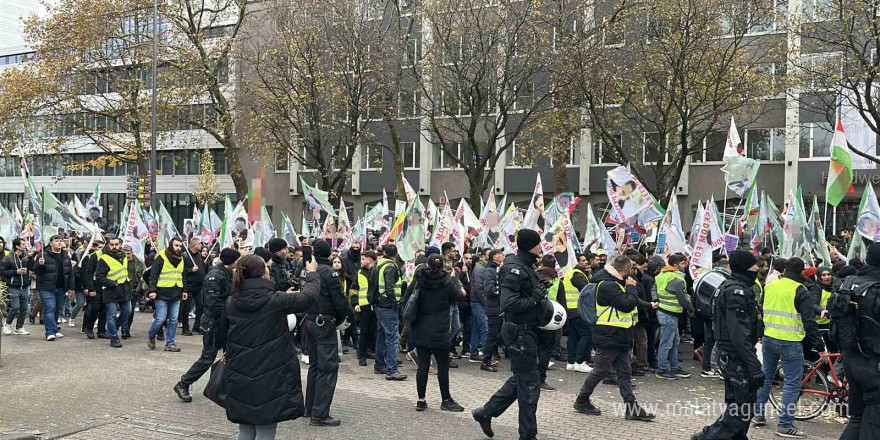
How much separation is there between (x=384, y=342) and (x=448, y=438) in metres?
3.86

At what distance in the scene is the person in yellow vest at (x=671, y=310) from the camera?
11.0 m

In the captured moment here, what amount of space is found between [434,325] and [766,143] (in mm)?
28614

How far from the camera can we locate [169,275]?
12.5 meters

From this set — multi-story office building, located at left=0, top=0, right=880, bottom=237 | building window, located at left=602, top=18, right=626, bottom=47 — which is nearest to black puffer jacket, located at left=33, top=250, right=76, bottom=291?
building window, located at left=602, top=18, right=626, bottom=47

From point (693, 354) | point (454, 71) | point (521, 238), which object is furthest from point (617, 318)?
point (454, 71)

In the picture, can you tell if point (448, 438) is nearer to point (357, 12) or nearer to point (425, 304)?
point (425, 304)

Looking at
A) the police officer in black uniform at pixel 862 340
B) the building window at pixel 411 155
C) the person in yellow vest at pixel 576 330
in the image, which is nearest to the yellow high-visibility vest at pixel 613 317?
the police officer in black uniform at pixel 862 340

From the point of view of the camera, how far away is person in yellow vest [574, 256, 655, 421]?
328 inches

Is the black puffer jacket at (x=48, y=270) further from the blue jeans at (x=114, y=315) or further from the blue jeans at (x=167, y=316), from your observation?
the blue jeans at (x=167, y=316)

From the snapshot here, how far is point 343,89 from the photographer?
2948 cm

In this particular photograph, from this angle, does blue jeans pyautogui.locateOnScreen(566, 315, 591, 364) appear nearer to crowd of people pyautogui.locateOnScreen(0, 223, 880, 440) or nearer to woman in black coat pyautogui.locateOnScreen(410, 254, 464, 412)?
crowd of people pyautogui.locateOnScreen(0, 223, 880, 440)

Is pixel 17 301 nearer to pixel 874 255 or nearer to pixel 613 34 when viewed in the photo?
pixel 874 255

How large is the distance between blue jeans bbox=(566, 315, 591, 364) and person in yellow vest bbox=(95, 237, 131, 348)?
727 centimetres

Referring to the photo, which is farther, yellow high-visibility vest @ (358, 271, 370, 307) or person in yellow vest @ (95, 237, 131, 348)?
person in yellow vest @ (95, 237, 131, 348)
